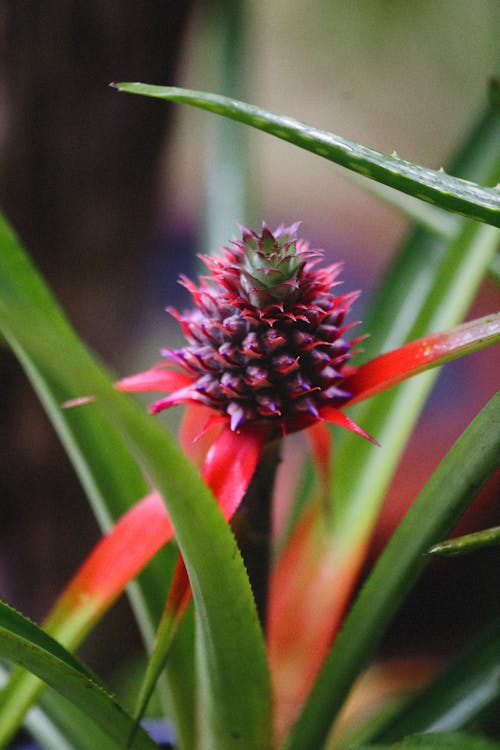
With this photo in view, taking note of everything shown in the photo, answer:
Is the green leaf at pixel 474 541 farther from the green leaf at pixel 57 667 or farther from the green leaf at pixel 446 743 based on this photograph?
the green leaf at pixel 57 667

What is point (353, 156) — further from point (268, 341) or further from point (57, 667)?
point (57, 667)

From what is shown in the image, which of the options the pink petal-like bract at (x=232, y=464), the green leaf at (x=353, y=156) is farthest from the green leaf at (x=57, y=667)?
the green leaf at (x=353, y=156)

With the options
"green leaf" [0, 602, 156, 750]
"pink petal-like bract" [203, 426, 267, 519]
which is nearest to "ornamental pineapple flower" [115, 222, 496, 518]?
"pink petal-like bract" [203, 426, 267, 519]

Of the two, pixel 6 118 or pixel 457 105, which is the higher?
pixel 457 105

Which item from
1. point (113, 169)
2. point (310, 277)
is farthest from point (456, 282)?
point (113, 169)

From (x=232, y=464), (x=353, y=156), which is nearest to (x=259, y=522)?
(x=232, y=464)

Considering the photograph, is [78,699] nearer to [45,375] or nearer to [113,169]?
[45,375]
